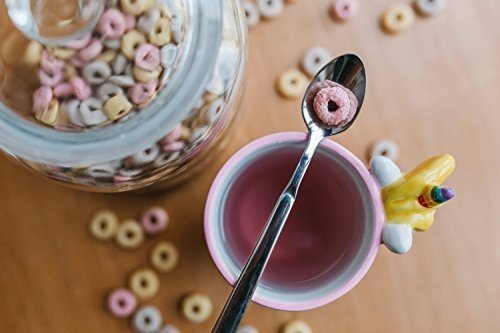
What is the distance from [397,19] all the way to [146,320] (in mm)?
309

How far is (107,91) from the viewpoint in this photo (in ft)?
1.32

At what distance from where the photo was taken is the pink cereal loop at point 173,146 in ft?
1.39

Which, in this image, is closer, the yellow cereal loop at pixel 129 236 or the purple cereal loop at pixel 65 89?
the purple cereal loop at pixel 65 89

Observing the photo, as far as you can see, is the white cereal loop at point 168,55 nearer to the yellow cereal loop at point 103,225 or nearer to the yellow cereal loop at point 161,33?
the yellow cereal loop at point 161,33

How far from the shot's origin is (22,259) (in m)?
0.54

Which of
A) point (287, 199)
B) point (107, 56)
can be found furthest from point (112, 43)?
point (287, 199)

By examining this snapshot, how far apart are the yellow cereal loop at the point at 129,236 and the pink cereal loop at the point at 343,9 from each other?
0.23 metres

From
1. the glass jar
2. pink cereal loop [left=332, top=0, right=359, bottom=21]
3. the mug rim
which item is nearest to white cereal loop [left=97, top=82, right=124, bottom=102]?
the glass jar

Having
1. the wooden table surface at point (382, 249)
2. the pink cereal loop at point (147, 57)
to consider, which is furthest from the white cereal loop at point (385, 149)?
the pink cereal loop at point (147, 57)

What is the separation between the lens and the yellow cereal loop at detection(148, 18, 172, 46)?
40cm

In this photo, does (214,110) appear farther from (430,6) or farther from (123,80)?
(430,6)

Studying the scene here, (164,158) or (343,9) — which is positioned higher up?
(343,9)

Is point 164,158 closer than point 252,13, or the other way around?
point 164,158

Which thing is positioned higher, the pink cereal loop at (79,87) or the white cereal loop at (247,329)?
the pink cereal loop at (79,87)
